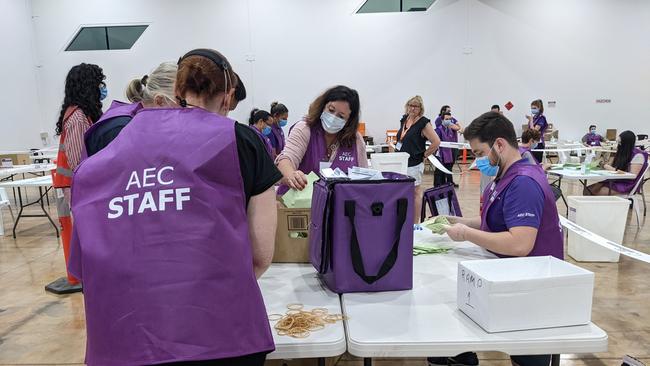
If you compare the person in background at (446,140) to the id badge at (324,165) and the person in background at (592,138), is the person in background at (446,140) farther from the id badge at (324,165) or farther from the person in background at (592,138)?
the id badge at (324,165)

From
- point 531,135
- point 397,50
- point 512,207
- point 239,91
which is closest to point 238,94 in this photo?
point 239,91

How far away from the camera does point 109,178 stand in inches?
34.5

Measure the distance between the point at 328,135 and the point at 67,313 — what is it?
93.0 inches

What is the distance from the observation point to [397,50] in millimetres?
10523

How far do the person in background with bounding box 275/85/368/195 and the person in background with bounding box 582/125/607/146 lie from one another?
30.3 ft

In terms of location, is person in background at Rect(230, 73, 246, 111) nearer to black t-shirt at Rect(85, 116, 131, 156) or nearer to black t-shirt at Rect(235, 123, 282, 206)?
black t-shirt at Rect(235, 123, 282, 206)

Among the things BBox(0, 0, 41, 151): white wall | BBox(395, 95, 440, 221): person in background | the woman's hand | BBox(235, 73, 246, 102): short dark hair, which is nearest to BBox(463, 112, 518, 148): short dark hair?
the woman's hand

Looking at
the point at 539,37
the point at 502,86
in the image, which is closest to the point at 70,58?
the point at 502,86

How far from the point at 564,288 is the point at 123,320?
111cm

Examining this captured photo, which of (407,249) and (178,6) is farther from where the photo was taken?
(178,6)

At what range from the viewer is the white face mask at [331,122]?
2.28m

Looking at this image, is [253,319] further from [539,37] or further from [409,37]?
[539,37]

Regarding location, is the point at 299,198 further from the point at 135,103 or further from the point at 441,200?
the point at 135,103

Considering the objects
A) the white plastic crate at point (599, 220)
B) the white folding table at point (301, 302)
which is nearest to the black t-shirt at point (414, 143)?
the white plastic crate at point (599, 220)
